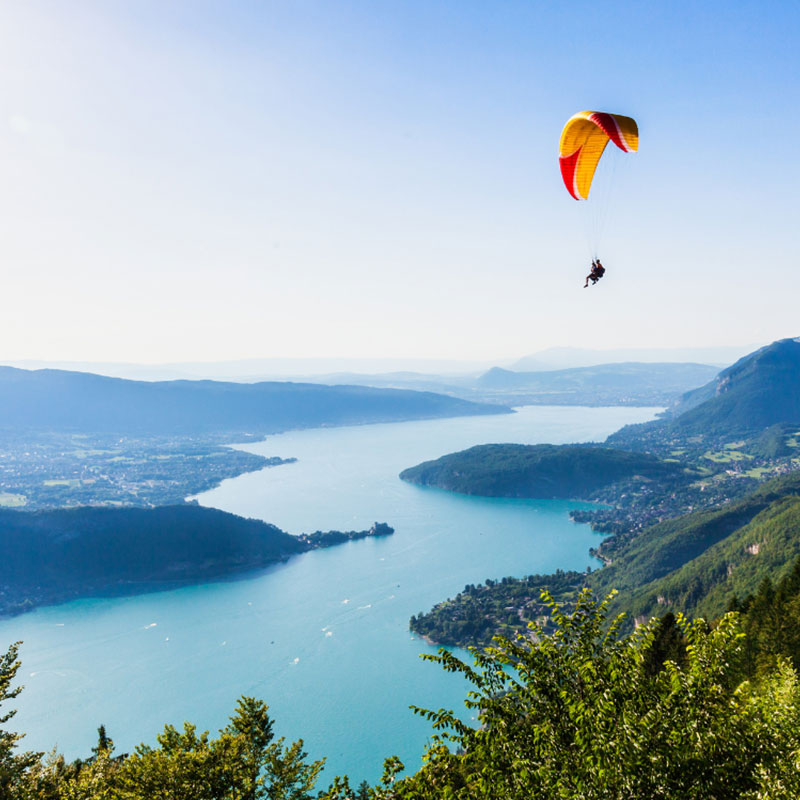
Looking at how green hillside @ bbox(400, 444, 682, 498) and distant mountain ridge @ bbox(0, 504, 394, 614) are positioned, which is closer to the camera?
distant mountain ridge @ bbox(0, 504, 394, 614)

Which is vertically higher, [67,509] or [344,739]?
[67,509]

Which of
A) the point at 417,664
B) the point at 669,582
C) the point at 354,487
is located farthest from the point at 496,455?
the point at 417,664

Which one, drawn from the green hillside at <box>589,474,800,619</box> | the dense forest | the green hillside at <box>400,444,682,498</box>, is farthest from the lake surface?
the dense forest

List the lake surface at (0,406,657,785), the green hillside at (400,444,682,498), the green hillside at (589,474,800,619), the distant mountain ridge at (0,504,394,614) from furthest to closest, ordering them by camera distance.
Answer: the green hillside at (400,444,682,498)
the distant mountain ridge at (0,504,394,614)
the green hillside at (589,474,800,619)
the lake surface at (0,406,657,785)

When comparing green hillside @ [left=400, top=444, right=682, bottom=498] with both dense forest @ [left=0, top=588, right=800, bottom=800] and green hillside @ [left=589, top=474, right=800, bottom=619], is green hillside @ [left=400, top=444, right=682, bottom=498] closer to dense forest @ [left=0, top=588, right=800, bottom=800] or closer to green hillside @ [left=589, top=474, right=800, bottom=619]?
green hillside @ [left=589, top=474, right=800, bottom=619]

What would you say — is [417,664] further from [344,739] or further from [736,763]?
[736,763]

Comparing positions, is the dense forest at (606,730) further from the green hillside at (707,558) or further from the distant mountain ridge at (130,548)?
the distant mountain ridge at (130,548)
